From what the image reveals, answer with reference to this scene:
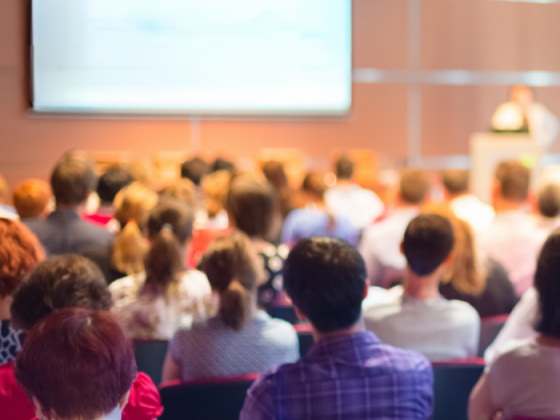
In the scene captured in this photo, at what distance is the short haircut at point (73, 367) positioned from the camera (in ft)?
3.66

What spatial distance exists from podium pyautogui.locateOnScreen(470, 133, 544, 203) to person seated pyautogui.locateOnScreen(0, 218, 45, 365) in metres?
5.65

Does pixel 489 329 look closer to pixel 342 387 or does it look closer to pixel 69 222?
pixel 342 387

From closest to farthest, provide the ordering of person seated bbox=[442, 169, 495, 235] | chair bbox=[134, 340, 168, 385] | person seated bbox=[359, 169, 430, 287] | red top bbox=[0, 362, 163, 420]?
red top bbox=[0, 362, 163, 420] → chair bbox=[134, 340, 168, 385] → person seated bbox=[359, 169, 430, 287] → person seated bbox=[442, 169, 495, 235]

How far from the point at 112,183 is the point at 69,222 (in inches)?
33.4

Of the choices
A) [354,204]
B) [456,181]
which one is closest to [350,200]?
[354,204]

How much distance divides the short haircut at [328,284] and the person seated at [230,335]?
43 cm

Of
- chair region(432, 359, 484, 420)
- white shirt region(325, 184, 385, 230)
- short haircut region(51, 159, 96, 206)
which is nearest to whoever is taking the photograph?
chair region(432, 359, 484, 420)

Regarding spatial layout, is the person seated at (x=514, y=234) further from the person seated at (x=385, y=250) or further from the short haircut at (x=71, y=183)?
the short haircut at (x=71, y=183)

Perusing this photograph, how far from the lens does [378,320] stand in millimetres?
2225

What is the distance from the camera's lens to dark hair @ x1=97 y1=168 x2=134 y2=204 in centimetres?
426

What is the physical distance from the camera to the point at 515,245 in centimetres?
362

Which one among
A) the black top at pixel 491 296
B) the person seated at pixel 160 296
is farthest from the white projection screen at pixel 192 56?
the black top at pixel 491 296

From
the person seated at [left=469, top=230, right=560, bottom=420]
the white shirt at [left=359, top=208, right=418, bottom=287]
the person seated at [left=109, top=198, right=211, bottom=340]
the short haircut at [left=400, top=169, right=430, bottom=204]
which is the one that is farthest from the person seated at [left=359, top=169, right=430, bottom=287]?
the person seated at [left=469, top=230, right=560, bottom=420]

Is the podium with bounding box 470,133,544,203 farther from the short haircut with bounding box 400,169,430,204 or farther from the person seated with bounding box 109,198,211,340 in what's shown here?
the person seated with bounding box 109,198,211,340
